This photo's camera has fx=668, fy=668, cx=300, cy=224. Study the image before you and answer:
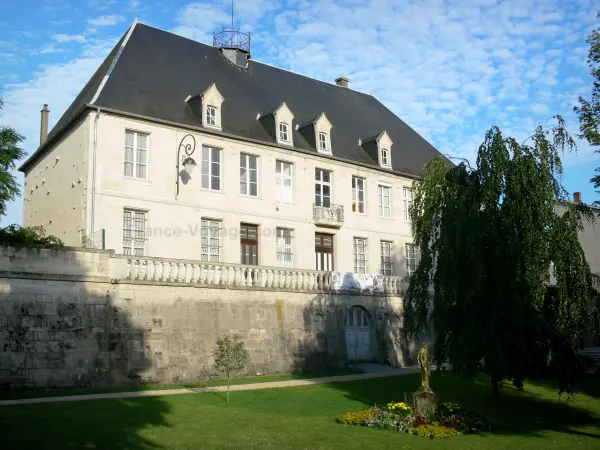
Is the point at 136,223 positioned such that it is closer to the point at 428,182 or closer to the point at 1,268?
the point at 1,268

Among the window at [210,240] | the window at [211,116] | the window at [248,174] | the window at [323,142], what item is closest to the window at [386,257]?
the window at [323,142]

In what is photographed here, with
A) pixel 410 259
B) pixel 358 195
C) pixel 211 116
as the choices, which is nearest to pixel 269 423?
pixel 211 116

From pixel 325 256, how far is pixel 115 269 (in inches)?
468

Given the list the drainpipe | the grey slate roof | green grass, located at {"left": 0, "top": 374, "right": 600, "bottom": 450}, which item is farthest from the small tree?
the grey slate roof

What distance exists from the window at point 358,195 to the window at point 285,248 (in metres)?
3.95

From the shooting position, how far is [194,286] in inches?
861

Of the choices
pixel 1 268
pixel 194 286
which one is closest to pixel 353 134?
pixel 194 286

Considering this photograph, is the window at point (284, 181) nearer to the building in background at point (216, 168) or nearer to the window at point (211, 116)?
the building in background at point (216, 168)

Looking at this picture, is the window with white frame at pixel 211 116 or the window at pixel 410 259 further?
the window at pixel 410 259

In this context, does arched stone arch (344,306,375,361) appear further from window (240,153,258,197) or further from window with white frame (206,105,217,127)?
window with white frame (206,105,217,127)

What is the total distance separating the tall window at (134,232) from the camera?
24027mm

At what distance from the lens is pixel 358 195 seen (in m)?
31.6

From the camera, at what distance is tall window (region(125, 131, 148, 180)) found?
24.5m

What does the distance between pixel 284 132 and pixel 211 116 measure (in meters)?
3.79
